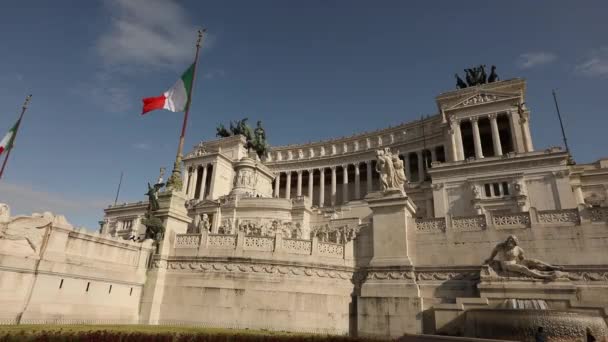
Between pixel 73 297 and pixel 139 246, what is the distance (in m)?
3.96

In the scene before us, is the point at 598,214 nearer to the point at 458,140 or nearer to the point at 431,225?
the point at 431,225

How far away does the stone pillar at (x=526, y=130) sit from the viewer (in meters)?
53.6

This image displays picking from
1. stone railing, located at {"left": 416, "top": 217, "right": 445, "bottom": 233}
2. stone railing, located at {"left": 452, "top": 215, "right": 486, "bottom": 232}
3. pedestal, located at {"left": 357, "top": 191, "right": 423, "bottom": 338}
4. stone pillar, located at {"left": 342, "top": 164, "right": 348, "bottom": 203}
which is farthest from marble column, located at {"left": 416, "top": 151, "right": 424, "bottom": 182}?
pedestal, located at {"left": 357, "top": 191, "right": 423, "bottom": 338}

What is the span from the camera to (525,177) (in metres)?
42.1

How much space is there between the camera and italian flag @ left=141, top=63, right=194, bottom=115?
2417cm

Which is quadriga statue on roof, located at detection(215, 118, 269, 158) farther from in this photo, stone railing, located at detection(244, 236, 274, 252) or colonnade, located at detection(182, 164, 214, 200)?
stone railing, located at detection(244, 236, 274, 252)

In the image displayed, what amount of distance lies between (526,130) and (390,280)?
48.3 meters

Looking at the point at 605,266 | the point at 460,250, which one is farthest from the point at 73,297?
the point at 605,266

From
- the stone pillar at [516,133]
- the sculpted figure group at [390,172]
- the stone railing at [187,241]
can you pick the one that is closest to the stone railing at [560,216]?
the sculpted figure group at [390,172]

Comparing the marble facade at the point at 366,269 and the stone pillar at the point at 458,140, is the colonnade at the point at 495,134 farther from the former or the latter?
the marble facade at the point at 366,269

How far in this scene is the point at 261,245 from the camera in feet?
63.1

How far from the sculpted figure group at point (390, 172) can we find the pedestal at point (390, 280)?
0.64 meters

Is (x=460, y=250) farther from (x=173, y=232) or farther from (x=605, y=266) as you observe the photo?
(x=173, y=232)

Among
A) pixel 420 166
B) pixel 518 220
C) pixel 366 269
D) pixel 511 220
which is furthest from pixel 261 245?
pixel 420 166
